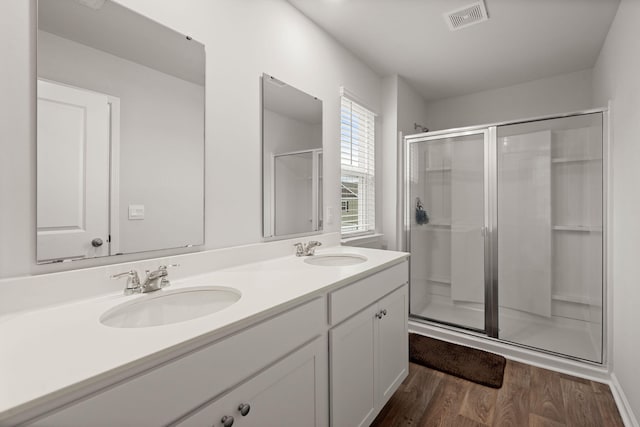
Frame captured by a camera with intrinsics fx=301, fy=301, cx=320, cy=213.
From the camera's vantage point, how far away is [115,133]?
3.67ft

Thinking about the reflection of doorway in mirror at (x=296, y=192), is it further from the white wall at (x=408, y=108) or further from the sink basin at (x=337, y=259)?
the white wall at (x=408, y=108)

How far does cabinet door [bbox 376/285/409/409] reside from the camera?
1594mm

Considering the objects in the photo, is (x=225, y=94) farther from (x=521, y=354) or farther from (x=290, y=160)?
(x=521, y=354)

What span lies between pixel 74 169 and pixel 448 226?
2.76 metres

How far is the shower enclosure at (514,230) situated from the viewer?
2234 mm

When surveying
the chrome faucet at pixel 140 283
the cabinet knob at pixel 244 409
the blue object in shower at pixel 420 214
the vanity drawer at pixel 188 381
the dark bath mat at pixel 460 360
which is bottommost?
the dark bath mat at pixel 460 360

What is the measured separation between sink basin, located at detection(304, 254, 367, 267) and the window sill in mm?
458

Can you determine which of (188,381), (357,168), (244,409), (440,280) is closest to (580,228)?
(440,280)

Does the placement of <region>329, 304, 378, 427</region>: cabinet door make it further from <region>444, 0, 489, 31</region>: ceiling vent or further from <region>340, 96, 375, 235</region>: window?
<region>444, 0, 489, 31</region>: ceiling vent

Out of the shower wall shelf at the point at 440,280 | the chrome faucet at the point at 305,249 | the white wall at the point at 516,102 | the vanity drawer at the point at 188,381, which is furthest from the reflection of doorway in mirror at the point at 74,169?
the white wall at the point at 516,102

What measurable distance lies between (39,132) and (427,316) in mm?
2984

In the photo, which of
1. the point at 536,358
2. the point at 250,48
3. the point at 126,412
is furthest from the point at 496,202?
the point at 126,412

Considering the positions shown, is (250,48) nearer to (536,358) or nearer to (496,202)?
(496,202)

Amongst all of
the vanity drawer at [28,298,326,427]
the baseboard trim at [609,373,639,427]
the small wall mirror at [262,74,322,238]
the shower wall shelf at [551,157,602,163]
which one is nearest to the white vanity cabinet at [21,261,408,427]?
the vanity drawer at [28,298,326,427]
